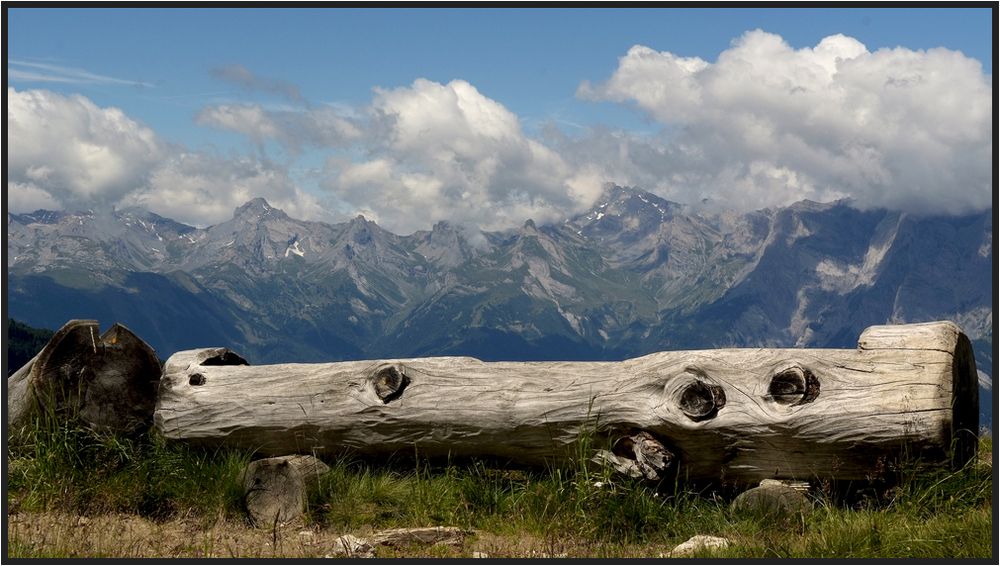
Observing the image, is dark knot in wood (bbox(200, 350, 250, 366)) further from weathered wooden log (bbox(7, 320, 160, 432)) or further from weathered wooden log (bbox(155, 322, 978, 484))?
weathered wooden log (bbox(7, 320, 160, 432))

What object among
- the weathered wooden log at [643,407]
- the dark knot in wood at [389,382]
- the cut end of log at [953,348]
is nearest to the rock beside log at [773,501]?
the weathered wooden log at [643,407]

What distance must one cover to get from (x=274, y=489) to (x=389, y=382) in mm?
1607

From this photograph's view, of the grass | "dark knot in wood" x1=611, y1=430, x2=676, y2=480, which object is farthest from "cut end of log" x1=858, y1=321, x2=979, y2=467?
"dark knot in wood" x1=611, y1=430, x2=676, y2=480

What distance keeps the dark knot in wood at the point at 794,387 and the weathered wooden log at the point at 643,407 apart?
0.5 inches

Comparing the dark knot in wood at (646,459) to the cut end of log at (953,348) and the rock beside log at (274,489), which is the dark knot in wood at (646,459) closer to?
the cut end of log at (953,348)

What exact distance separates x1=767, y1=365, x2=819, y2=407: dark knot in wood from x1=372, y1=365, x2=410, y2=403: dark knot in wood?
370cm

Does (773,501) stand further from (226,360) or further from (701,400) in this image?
(226,360)

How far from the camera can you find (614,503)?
7961 mm

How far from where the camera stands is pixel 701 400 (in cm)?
879

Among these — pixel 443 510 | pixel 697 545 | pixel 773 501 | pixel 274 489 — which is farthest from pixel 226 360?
pixel 773 501

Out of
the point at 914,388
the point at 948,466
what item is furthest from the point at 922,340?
the point at 948,466

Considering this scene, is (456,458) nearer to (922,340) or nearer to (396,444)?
(396,444)

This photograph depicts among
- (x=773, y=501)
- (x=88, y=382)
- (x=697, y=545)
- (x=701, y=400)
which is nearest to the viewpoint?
(x=697, y=545)

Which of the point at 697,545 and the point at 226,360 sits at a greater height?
the point at 226,360
